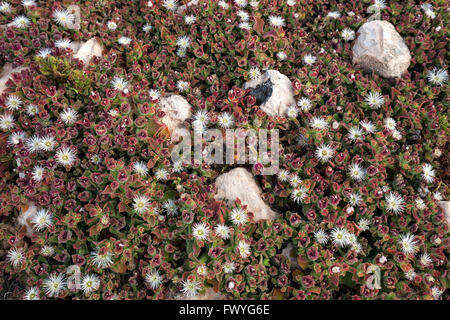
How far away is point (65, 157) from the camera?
4289mm

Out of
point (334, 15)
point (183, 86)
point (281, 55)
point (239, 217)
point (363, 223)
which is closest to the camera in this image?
point (239, 217)

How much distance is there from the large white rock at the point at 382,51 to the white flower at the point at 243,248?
10.7 feet

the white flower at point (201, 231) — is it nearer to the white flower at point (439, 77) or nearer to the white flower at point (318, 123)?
the white flower at point (318, 123)

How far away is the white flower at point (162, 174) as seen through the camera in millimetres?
4324

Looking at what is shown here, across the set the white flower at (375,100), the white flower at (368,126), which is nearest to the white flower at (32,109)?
the white flower at (368,126)

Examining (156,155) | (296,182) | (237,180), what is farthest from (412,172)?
(156,155)

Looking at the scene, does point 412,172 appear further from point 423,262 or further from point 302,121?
point 302,121

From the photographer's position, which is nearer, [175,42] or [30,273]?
[30,273]

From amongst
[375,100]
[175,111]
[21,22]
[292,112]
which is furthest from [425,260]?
[21,22]

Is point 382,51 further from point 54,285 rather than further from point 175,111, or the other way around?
point 54,285

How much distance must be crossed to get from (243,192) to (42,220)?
239 cm

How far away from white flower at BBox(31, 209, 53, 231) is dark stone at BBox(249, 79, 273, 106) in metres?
3.03
